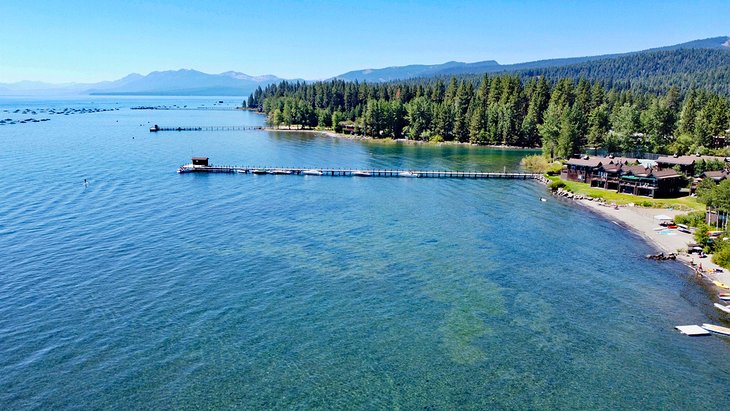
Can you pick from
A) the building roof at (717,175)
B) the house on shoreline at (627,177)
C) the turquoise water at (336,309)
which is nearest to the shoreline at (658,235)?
the turquoise water at (336,309)

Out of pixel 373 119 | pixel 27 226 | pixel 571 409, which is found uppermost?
pixel 373 119

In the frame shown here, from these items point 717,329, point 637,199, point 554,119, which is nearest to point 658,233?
point 637,199

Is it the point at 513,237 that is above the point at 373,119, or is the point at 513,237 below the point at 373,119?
below

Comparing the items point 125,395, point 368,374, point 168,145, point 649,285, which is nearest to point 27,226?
point 125,395

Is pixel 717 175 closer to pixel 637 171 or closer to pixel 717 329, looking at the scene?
pixel 637 171

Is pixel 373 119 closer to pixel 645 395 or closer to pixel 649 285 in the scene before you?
pixel 649 285

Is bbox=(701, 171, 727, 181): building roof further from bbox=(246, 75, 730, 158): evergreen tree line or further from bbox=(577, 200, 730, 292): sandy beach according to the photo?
bbox=(246, 75, 730, 158): evergreen tree line

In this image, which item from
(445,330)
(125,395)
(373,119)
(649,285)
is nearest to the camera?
(125,395)
